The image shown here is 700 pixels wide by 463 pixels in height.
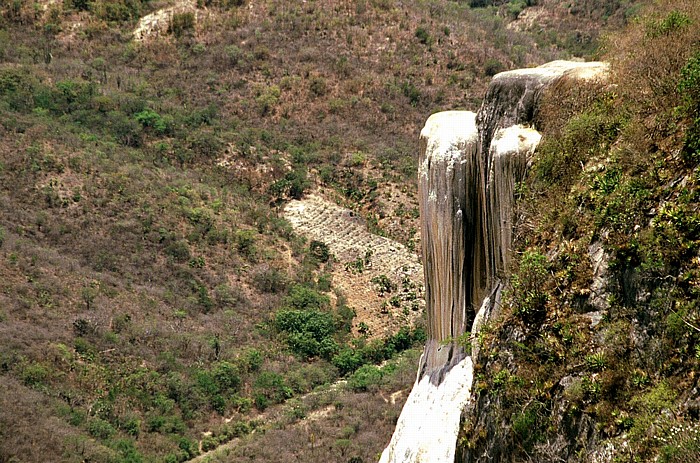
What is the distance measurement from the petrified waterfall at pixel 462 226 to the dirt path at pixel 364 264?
20.9 m

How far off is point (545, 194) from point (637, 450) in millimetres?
2850

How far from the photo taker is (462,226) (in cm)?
866

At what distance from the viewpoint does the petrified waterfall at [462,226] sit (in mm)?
7875

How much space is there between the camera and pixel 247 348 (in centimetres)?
2694

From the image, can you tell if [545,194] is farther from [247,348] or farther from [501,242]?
[247,348]

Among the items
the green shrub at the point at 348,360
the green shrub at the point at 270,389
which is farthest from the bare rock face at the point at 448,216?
the green shrub at the point at 348,360

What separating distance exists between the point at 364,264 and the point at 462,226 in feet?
81.3

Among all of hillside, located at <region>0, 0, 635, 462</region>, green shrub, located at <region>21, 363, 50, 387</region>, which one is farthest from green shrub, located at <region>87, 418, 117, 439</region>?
green shrub, located at <region>21, 363, 50, 387</region>

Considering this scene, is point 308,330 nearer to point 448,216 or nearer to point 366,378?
point 366,378

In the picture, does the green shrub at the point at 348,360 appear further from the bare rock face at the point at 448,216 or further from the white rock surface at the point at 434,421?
the bare rock face at the point at 448,216

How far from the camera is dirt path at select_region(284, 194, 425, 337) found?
31.0m

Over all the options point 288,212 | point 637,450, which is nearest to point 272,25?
point 288,212

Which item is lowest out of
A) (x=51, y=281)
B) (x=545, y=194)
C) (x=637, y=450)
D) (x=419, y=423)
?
(x=51, y=281)

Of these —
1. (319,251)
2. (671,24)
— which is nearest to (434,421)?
(671,24)
